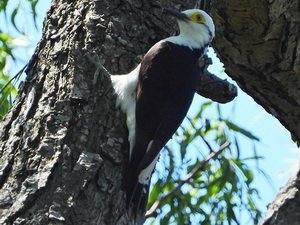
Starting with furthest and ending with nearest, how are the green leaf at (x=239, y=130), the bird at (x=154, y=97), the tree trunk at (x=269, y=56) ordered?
the green leaf at (x=239, y=130) < the tree trunk at (x=269, y=56) < the bird at (x=154, y=97)

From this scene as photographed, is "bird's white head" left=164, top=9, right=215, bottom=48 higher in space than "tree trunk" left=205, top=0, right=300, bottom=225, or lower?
higher

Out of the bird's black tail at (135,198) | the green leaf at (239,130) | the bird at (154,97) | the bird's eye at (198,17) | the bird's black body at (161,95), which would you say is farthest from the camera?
the green leaf at (239,130)

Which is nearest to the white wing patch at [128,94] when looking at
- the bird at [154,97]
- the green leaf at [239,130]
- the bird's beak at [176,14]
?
the bird at [154,97]

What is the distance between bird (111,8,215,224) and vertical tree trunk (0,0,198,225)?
57 mm

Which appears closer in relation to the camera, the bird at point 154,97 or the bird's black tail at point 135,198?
the bird's black tail at point 135,198

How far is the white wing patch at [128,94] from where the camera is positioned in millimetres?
3078

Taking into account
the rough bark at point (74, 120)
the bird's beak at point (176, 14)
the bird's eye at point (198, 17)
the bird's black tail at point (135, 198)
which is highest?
the bird's eye at point (198, 17)

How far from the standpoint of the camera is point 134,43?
331cm

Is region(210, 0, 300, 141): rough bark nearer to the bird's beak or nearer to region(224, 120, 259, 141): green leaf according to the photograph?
the bird's beak

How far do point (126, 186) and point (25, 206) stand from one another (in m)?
0.46

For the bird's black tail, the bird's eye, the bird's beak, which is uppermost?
the bird's eye

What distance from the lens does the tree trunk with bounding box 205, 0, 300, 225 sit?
3.63 m

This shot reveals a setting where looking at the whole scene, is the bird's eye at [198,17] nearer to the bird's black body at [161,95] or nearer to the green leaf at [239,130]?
the bird's black body at [161,95]

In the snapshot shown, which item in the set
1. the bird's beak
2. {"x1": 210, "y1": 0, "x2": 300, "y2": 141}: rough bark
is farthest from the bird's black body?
{"x1": 210, "y1": 0, "x2": 300, "y2": 141}: rough bark
